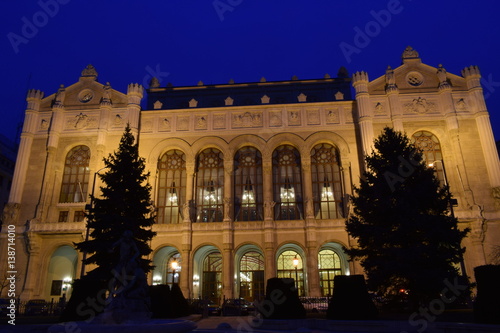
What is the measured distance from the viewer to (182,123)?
3862 cm

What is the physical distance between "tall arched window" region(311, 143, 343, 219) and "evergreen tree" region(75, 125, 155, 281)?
17.3 metres

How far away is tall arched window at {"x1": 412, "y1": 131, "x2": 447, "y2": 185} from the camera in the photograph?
35562 millimetres

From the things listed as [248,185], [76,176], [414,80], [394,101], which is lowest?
[248,185]

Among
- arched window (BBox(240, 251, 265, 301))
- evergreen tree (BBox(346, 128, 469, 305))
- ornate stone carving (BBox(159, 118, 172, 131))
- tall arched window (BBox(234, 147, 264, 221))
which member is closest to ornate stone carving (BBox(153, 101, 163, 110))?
ornate stone carving (BBox(159, 118, 172, 131))

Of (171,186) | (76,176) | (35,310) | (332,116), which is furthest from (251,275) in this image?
(76,176)

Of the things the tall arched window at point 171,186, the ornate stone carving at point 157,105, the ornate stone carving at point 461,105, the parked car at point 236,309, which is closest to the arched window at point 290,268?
the parked car at point 236,309

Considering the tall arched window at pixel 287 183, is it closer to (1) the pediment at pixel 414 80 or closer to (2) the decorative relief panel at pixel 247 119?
(2) the decorative relief panel at pixel 247 119

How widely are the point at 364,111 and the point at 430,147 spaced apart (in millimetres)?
7150

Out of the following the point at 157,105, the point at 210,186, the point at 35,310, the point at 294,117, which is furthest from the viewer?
the point at 157,105

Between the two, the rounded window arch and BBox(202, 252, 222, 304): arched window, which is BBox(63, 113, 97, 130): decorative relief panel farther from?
BBox(202, 252, 222, 304): arched window

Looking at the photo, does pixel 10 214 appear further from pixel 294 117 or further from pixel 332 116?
pixel 332 116

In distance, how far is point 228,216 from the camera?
113 feet

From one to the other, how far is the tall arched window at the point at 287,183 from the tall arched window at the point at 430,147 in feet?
38.0

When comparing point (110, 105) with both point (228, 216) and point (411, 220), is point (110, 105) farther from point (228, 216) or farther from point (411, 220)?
point (411, 220)
